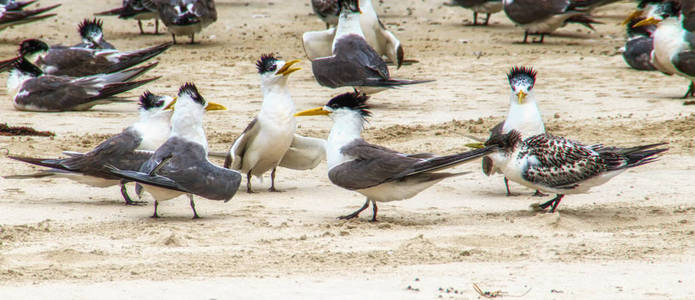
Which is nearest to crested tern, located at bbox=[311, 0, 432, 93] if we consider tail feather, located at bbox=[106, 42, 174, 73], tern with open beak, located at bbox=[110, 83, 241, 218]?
tail feather, located at bbox=[106, 42, 174, 73]

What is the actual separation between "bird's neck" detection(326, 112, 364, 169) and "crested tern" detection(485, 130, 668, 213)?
825 mm

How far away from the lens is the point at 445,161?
5.42m

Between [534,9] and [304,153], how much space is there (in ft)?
26.6

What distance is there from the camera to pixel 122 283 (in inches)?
168

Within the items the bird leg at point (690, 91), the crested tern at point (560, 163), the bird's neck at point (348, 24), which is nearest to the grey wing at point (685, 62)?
the bird leg at point (690, 91)

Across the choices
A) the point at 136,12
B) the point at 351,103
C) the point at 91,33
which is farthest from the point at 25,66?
the point at 351,103

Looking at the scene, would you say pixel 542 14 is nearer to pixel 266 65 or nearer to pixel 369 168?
pixel 266 65

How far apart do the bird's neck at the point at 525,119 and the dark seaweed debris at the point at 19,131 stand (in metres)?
3.81

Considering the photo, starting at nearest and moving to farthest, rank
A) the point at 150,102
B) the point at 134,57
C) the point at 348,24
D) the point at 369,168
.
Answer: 1. the point at 369,168
2. the point at 150,102
3. the point at 348,24
4. the point at 134,57

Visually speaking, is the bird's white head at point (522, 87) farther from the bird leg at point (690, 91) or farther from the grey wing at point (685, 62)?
the bird leg at point (690, 91)

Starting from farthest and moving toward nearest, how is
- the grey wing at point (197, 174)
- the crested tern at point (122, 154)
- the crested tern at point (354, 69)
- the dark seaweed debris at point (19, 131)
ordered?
the crested tern at point (354, 69) → the dark seaweed debris at point (19, 131) → the crested tern at point (122, 154) → the grey wing at point (197, 174)

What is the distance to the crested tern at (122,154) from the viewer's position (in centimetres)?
614

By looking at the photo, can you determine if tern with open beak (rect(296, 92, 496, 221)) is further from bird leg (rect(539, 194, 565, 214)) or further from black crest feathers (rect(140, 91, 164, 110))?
black crest feathers (rect(140, 91, 164, 110))

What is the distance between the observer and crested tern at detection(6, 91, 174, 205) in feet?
20.1
